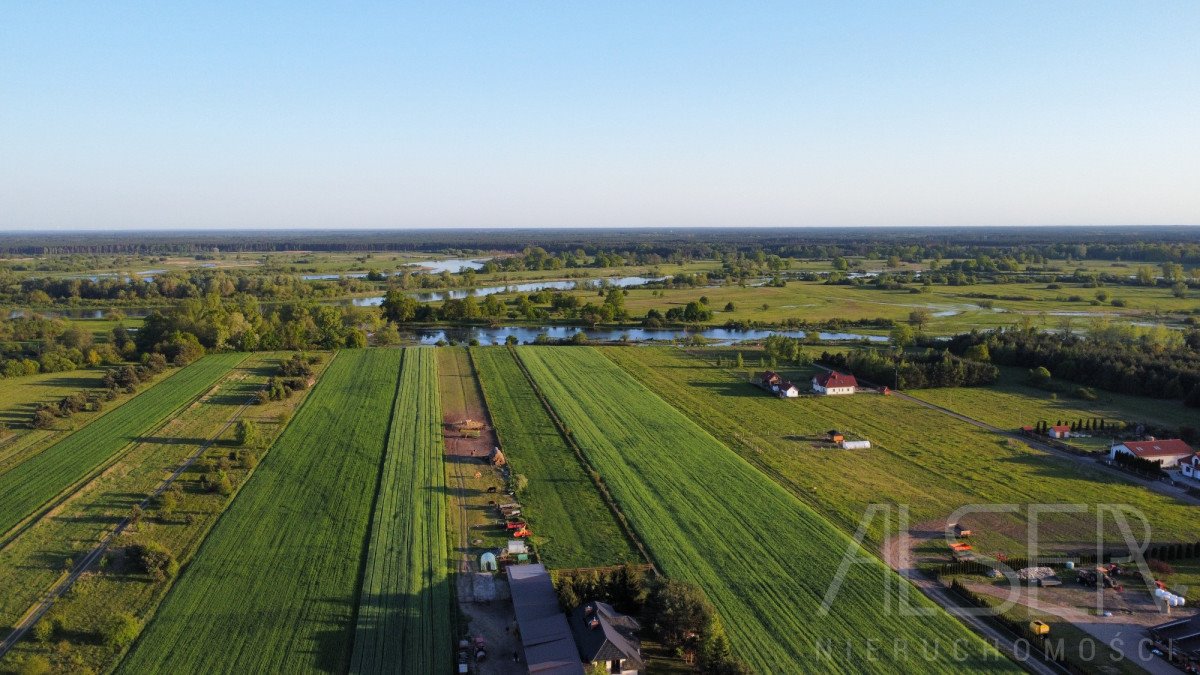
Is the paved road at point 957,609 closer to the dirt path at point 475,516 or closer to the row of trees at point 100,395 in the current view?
the dirt path at point 475,516

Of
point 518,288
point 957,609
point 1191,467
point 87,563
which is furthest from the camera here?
point 518,288

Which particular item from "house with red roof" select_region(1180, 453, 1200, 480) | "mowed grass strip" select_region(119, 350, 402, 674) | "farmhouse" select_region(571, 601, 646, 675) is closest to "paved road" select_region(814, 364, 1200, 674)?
"house with red roof" select_region(1180, 453, 1200, 480)

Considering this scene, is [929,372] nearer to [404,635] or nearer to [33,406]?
[404,635]

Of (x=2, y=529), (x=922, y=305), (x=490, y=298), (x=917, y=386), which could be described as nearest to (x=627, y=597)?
(x=2, y=529)

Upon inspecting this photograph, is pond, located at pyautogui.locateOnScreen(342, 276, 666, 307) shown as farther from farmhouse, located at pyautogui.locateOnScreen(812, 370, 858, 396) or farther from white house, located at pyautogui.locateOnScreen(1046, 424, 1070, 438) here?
white house, located at pyautogui.locateOnScreen(1046, 424, 1070, 438)

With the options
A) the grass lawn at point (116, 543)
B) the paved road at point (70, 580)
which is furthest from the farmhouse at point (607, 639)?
the paved road at point (70, 580)

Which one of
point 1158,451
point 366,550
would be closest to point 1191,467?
point 1158,451

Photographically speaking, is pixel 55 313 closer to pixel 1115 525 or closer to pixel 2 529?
pixel 2 529
